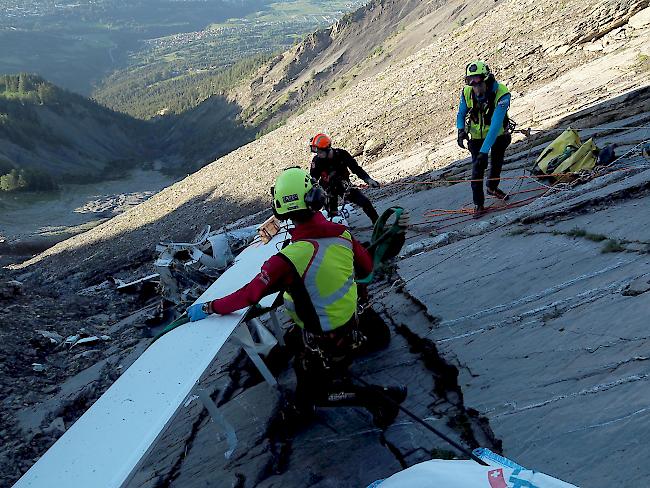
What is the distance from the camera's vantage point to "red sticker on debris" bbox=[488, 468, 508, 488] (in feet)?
7.17

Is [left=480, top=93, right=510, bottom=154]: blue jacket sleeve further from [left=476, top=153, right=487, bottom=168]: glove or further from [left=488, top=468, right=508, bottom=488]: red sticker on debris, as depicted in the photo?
[left=488, top=468, right=508, bottom=488]: red sticker on debris

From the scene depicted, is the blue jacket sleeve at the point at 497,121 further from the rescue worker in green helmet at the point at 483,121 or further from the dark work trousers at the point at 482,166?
the dark work trousers at the point at 482,166

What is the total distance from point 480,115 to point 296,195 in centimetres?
406

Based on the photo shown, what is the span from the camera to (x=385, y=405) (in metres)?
3.65

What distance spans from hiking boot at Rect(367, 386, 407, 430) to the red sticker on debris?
1.34 m

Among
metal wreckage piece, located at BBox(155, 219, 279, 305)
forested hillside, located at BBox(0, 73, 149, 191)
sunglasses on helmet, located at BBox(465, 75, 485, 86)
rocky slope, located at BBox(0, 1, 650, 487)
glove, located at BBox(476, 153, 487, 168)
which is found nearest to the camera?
rocky slope, located at BBox(0, 1, 650, 487)

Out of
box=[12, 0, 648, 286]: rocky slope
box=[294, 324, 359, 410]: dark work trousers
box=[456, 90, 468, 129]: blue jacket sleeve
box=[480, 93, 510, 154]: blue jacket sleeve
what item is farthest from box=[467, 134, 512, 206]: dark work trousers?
box=[294, 324, 359, 410]: dark work trousers

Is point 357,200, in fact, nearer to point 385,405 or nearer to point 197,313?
point 197,313

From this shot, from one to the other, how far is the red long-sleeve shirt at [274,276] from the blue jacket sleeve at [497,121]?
134 inches

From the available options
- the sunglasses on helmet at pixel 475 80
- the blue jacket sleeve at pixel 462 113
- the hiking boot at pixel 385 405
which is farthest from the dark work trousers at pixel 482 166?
the hiking boot at pixel 385 405

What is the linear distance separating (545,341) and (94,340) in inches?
299

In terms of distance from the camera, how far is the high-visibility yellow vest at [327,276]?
354 centimetres

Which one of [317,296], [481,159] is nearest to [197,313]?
[317,296]

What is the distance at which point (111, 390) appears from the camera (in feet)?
11.7
